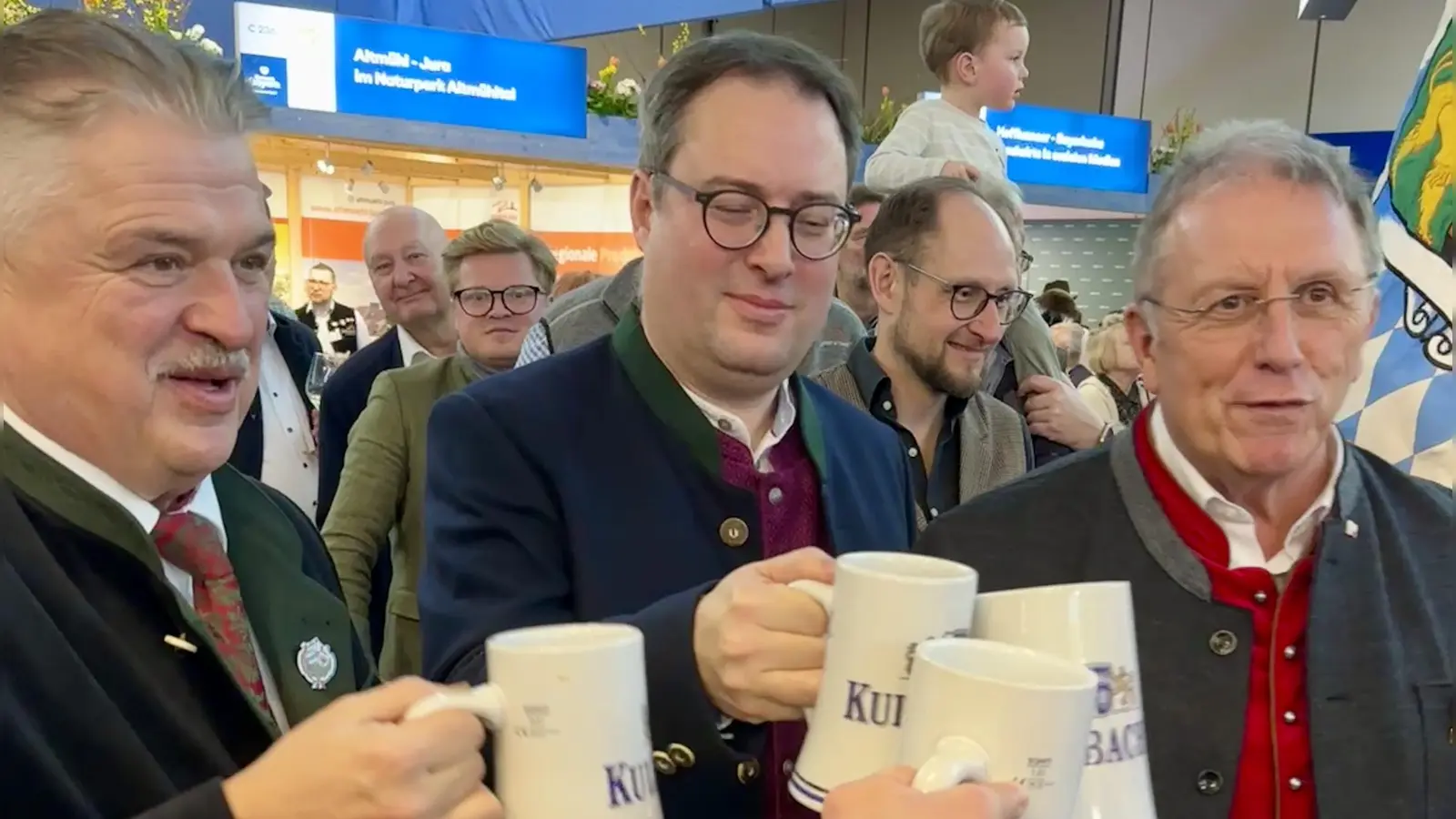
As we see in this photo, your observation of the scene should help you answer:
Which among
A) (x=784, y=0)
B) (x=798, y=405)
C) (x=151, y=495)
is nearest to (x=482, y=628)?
(x=151, y=495)

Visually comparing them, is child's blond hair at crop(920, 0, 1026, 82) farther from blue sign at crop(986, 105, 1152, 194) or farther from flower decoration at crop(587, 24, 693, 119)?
blue sign at crop(986, 105, 1152, 194)

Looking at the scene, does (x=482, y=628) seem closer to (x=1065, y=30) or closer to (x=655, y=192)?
(x=655, y=192)

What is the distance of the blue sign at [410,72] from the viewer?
6617 millimetres

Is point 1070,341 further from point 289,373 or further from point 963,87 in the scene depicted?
point 289,373

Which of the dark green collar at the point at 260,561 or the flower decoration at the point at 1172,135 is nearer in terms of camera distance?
the dark green collar at the point at 260,561

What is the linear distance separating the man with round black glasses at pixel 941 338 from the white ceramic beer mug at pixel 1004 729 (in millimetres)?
1461

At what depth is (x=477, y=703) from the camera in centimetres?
85

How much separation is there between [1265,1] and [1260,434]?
40.8 feet

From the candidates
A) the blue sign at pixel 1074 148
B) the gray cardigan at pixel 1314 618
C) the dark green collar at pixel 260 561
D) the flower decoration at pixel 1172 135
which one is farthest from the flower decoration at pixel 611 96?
the dark green collar at pixel 260 561

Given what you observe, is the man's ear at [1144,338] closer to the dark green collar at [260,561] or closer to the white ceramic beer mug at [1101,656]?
the white ceramic beer mug at [1101,656]

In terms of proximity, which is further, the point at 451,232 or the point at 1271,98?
the point at 1271,98

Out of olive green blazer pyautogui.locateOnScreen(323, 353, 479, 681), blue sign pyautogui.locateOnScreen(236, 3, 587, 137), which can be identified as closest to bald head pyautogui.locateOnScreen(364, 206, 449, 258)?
olive green blazer pyautogui.locateOnScreen(323, 353, 479, 681)

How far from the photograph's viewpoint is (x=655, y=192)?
1488 millimetres

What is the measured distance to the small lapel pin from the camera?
3.44 feet
